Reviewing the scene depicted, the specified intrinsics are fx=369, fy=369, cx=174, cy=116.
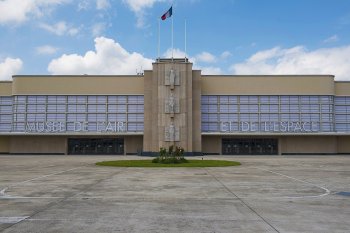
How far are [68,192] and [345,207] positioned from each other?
38.4ft

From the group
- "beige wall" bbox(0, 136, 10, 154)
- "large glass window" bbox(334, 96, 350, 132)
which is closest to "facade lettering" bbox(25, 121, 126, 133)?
"beige wall" bbox(0, 136, 10, 154)

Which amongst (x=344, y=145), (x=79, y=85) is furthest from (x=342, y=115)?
(x=79, y=85)

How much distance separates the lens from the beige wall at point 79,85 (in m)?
69.2

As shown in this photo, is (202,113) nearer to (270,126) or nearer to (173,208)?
(270,126)

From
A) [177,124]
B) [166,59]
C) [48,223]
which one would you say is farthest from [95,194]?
[166,59]

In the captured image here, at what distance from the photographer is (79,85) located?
69562 mm

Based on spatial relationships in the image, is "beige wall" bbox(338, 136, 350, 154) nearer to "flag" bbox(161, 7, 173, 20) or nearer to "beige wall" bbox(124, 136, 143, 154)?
"beige wall" bbox(124, 136, 143, 154)

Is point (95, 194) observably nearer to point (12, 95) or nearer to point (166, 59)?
point (166, 59)

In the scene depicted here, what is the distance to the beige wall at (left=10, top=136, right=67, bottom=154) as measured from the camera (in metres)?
70.1

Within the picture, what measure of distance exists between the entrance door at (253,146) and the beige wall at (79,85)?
20.3 m

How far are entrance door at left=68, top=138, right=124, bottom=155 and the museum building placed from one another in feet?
0.62

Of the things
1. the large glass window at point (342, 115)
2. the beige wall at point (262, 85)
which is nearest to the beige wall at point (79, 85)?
the beige wall at point (262, 85)

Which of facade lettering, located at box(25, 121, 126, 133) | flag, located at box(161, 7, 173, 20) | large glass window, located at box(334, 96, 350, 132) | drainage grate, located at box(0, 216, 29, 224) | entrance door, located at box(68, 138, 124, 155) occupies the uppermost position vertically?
flag, located at box(161, 7, 173, 20)

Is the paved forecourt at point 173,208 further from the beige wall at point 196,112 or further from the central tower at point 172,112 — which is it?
the beige wall at point 196,112
